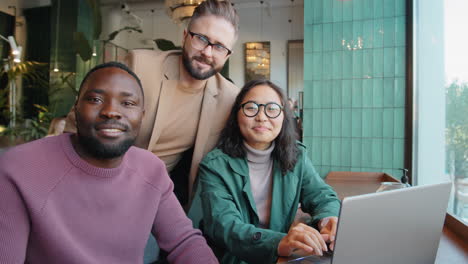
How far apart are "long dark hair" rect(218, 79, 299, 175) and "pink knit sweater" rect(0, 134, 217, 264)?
423mm

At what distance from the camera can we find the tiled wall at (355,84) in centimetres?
306

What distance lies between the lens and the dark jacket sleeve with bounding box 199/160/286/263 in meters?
1.08

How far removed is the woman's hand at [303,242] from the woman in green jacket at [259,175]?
24 centimetres

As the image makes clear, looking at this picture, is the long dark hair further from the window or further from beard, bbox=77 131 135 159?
the window

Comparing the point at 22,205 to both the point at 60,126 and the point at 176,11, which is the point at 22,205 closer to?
the point at 60,126

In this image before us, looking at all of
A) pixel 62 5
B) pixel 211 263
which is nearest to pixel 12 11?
pixel 62 5

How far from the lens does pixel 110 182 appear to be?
979mm

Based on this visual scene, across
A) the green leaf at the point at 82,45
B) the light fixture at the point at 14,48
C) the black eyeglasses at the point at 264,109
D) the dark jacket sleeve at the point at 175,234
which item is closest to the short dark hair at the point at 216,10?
the black eyeglasses at the point at 264,109

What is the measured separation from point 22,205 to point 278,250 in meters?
0.71

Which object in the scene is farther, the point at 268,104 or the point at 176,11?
the point at 176,11

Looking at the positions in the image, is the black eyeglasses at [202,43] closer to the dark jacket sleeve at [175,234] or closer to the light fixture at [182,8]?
the dark jacket sleeve at [175,234]

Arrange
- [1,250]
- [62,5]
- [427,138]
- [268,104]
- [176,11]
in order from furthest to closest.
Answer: [62,5]
[176,11]
[427,138]
[268,104]
[1,250]

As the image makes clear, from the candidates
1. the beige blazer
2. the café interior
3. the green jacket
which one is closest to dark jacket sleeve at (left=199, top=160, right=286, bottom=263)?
the green jacket

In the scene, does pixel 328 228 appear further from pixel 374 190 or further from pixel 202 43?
pixel 374 190
